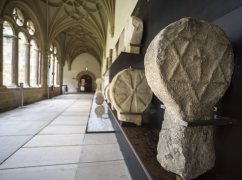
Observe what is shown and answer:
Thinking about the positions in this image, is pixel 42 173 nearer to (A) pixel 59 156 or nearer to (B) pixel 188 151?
(A) pixel 59 156

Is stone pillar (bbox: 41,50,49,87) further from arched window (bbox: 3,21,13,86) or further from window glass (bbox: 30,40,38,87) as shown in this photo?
arched window (bbox: 3,21,13,86)

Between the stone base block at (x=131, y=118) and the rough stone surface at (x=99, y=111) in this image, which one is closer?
the stone base block at (x=131, y=118)

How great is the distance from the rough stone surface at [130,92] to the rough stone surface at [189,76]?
750mm

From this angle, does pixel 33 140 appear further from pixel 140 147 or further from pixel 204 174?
pixel 204 174

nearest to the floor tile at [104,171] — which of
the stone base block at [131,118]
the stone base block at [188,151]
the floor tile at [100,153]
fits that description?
the floor tile at [100,153]

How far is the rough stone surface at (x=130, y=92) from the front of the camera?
1.38 metres

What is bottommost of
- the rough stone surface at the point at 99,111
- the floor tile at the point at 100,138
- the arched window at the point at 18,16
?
the floor tile at the point at 100,138

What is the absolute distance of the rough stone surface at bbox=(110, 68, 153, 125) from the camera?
4.54 ft

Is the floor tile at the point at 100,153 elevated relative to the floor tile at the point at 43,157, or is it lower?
lower

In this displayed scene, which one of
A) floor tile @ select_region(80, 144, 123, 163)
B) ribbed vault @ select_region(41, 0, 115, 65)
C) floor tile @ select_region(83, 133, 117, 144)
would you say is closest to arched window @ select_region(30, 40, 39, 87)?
ribbed vault @ select_region(41, 0, 115, 65)

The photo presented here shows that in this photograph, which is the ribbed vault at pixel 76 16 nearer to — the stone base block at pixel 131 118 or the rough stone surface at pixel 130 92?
the rough stone surface at pixel 130 92

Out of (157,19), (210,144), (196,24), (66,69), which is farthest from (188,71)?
(66,69)

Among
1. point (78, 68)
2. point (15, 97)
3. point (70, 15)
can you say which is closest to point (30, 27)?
point (70, 15)

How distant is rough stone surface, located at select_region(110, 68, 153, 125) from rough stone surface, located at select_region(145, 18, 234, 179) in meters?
0.75
